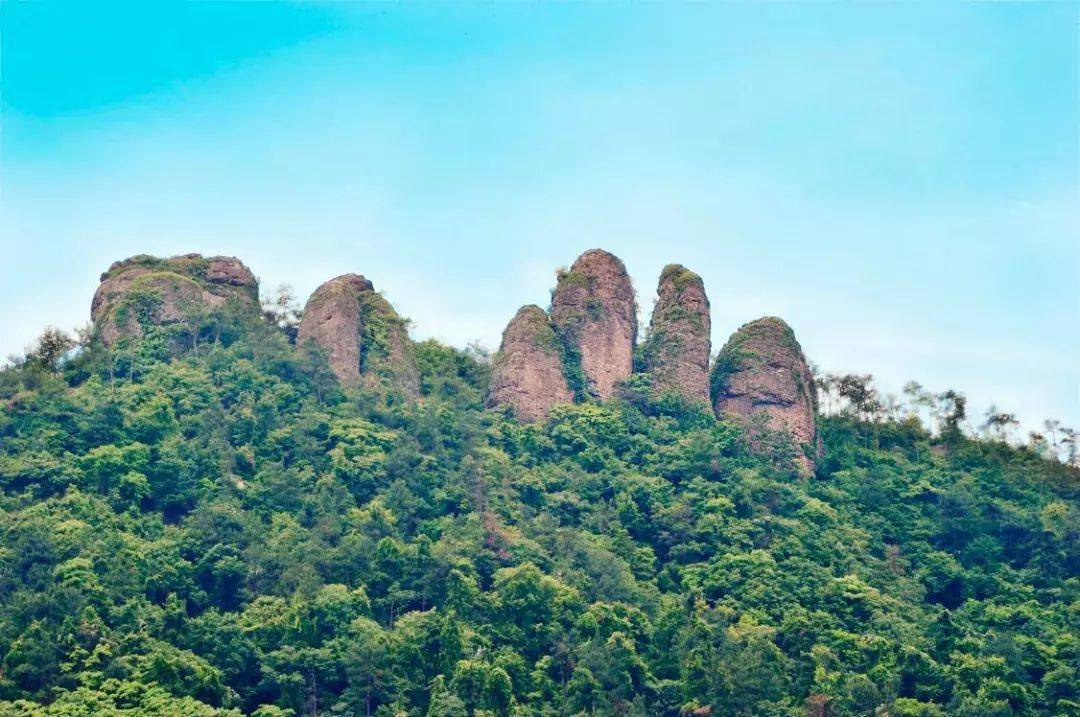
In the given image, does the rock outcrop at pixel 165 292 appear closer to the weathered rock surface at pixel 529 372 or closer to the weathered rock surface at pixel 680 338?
the weathered rock surface at pixel 529 372

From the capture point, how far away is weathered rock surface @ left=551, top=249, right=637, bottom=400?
52562 mm

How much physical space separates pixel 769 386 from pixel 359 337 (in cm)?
1434

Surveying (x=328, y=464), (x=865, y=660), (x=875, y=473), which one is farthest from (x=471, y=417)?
(x=865, y=660)

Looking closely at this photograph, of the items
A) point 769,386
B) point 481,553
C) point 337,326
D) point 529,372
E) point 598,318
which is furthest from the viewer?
point 598,318

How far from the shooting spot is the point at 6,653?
A: 1318 inches

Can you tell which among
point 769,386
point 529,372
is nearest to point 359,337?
point 529,372

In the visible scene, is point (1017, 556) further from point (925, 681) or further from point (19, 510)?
point (19, 510)

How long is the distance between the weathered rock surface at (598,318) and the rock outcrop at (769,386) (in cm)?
354

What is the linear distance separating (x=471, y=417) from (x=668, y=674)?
590 inches

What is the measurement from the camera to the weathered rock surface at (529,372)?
50.8 metres

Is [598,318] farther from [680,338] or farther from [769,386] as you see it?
[769,386]

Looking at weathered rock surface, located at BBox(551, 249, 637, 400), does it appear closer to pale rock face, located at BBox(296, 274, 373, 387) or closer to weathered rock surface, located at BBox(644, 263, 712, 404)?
weathered rock surface, located at BBox(644, 263, 712, 404)

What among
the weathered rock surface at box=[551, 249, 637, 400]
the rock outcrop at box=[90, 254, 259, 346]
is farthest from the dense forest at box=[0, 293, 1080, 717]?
the weathered rock surface at box=[551, 249, 637, 400]

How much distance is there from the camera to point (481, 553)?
132 feet
